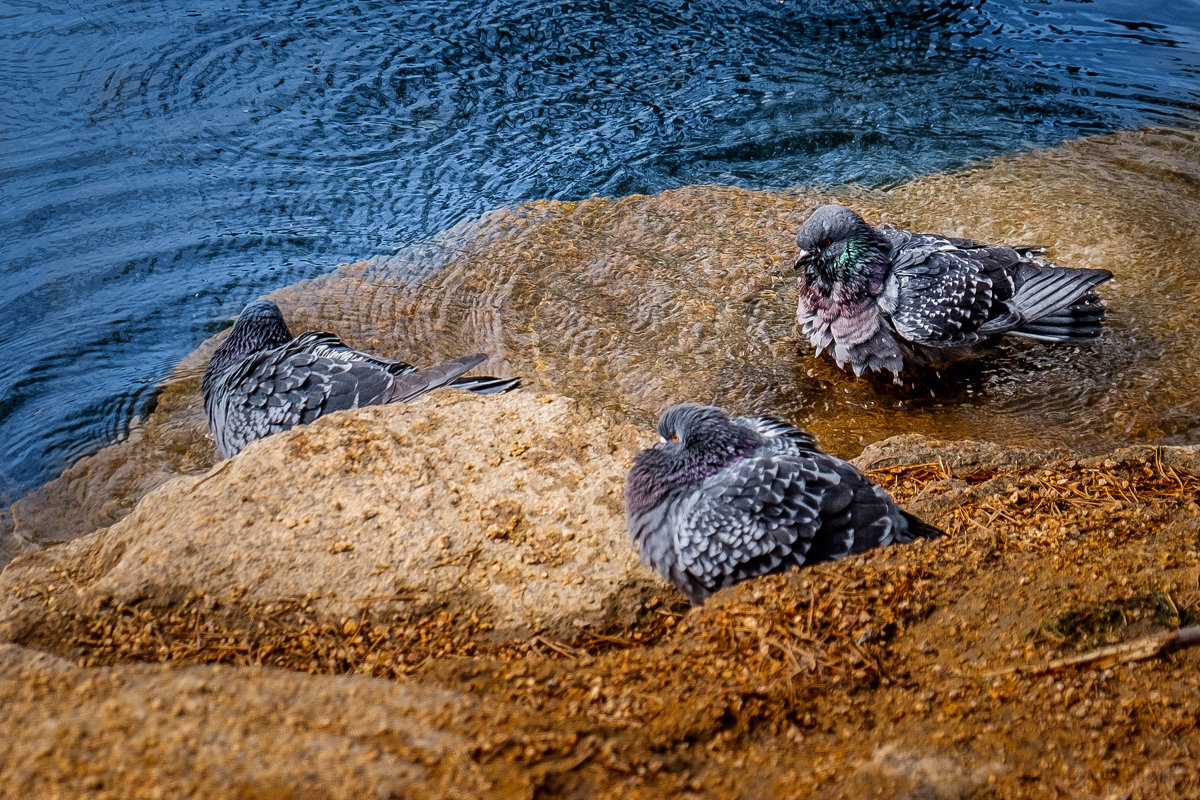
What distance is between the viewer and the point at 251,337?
506 centimetres

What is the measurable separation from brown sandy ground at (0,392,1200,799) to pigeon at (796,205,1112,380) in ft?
3.94

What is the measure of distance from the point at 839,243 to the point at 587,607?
3165mm

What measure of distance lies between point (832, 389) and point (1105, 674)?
298 centimetres

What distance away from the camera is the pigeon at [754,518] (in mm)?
3027

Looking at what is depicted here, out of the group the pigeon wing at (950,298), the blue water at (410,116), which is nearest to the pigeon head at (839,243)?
the pigeon wing at (950,298)

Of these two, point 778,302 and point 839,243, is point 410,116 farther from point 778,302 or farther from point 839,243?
point 839,243

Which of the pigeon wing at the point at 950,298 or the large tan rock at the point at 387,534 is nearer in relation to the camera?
the large tan rock at the point at 387,534

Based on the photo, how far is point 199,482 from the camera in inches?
137

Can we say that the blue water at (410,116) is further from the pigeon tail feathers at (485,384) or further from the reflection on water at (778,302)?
the pigeon tail feathers at (485,384)

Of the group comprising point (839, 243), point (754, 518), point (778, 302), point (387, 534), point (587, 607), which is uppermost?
point (839, 243)

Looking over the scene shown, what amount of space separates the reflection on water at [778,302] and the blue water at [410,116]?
1.58 feet

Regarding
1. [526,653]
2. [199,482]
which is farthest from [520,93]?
[526,653]

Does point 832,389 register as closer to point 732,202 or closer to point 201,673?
point 732,202

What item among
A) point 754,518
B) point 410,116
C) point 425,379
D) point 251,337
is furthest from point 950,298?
point 410,116
